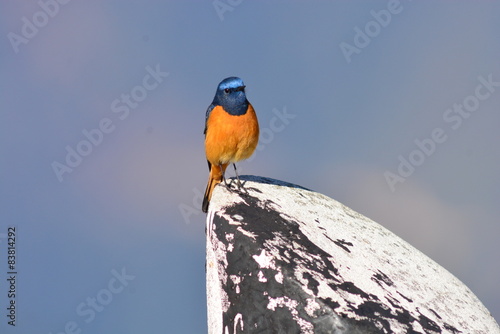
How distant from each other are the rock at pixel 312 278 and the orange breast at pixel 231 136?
2.39 ft

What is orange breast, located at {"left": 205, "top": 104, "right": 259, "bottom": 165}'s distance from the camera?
26.4 feet

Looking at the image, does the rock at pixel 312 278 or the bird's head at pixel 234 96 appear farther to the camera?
the bird's head at pixel 234 96

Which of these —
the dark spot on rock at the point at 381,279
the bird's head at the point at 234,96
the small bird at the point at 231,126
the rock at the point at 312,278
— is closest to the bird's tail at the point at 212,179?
the small bird at the point at 231,126

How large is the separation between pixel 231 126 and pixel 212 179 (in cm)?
85

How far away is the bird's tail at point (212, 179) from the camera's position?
8.41 m

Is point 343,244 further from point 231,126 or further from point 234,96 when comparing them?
point 234,96

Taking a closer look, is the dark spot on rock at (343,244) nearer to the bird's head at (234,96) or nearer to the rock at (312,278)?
the rock at (312,278)

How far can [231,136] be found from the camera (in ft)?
26.4

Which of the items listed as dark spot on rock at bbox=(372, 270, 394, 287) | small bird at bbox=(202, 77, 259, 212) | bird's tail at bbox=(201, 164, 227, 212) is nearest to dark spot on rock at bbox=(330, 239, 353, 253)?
dark spot on rock at bbox=(372, 270, 394, 287)

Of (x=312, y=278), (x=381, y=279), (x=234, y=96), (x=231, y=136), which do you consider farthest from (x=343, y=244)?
(x=234, y=96)

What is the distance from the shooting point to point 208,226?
22.3ft

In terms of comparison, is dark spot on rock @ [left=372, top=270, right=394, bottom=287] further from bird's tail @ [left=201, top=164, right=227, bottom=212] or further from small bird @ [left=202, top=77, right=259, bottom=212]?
bird's tail @ [left=201, top=164, right=227, bottom=212]

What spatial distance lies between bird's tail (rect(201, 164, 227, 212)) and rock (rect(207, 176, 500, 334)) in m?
0.93

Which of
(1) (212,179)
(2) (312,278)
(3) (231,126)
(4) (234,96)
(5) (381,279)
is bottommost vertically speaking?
(5) (381,279)
